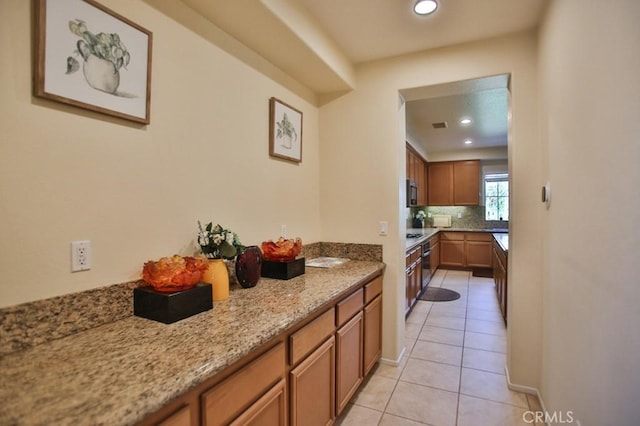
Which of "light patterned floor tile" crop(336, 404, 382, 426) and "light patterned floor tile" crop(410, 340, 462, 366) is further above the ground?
"light patterned floor tile" crop(410, 340, 462, 366)

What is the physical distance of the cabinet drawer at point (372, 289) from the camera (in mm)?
2275

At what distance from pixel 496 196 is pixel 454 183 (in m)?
1.02

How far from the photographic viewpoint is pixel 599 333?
114cm

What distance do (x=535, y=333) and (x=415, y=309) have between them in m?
2.03

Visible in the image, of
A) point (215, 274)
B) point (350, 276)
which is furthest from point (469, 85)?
point (215, 274)

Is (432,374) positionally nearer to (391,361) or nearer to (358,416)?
(391,361)

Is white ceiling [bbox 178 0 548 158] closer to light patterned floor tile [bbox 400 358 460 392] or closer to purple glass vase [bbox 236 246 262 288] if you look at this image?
purple glass vase [bbox 236 246 262 288]

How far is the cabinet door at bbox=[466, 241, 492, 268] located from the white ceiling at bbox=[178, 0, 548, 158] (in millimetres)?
4668

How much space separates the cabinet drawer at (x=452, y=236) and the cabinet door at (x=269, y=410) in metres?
6.07

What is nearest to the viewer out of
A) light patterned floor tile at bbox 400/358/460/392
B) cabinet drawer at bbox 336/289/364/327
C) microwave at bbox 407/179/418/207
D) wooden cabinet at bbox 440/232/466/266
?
cabinet drawer at bbox 336/289/364/327

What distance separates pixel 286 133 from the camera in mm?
2387

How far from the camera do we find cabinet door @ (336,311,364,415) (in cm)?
187

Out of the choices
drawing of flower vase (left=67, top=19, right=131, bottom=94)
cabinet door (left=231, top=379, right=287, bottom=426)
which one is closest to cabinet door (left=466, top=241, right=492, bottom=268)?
cabinet door (left=231, top=379, right=287, bottom=426)

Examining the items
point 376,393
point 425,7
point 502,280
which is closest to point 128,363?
point 376,393
